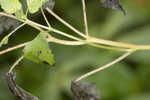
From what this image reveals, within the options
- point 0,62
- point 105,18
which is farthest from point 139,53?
point 0,62

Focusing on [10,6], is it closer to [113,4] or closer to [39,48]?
[39,48]

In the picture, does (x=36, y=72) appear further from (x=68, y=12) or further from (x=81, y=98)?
(x=81, y=98)

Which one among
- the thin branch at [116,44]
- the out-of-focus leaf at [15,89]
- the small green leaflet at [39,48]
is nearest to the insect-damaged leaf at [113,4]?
the thin branch at [116,44]

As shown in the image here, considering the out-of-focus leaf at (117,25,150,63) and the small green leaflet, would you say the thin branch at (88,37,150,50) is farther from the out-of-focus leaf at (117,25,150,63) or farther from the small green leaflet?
the out-of-focus leaf at (117,25,150,63)

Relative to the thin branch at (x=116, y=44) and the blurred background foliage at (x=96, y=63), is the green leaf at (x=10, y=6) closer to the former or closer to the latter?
the thin branch at (x=116, y=44)

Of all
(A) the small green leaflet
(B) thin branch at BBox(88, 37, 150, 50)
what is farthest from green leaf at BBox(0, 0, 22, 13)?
(B) thin branch at BBox(88, 37, 150, 50)
